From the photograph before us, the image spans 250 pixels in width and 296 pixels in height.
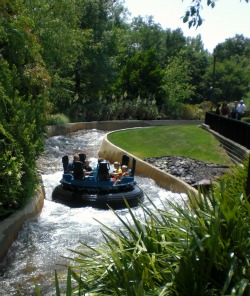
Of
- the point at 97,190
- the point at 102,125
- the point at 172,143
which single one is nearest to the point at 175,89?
the point at 102,125

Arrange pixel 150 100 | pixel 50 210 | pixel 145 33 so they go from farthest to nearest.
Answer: pixel 145 33, pixel 150 100, pixel 50 210

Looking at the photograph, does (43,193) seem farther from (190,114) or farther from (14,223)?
(190,114)

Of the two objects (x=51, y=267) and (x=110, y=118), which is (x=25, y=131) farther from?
(x=110, y=118)

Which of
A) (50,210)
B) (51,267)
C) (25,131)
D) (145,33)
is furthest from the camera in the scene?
(145,33)

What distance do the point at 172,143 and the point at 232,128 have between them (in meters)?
3.90

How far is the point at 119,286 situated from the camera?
13.5 ft

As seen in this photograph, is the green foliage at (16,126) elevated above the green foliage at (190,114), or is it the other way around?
the green foliage at (16,126)

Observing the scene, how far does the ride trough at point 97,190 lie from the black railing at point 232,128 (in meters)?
5.65

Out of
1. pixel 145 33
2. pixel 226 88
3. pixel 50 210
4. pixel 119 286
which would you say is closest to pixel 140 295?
pixel 119 286

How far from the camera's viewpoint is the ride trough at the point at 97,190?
12423mm

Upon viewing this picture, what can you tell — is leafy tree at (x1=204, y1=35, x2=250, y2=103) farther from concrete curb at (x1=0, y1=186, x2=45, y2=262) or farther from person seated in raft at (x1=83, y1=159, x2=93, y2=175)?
concrete curb at (x1=0, y1=186, x2=45, y2=262)

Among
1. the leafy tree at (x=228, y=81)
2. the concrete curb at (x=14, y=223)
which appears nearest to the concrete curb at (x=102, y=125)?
the concrete curb at (x=14, y=223)

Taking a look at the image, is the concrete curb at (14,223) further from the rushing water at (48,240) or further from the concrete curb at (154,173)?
the concrete curb at (154,173)

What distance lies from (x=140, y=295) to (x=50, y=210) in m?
9.28
